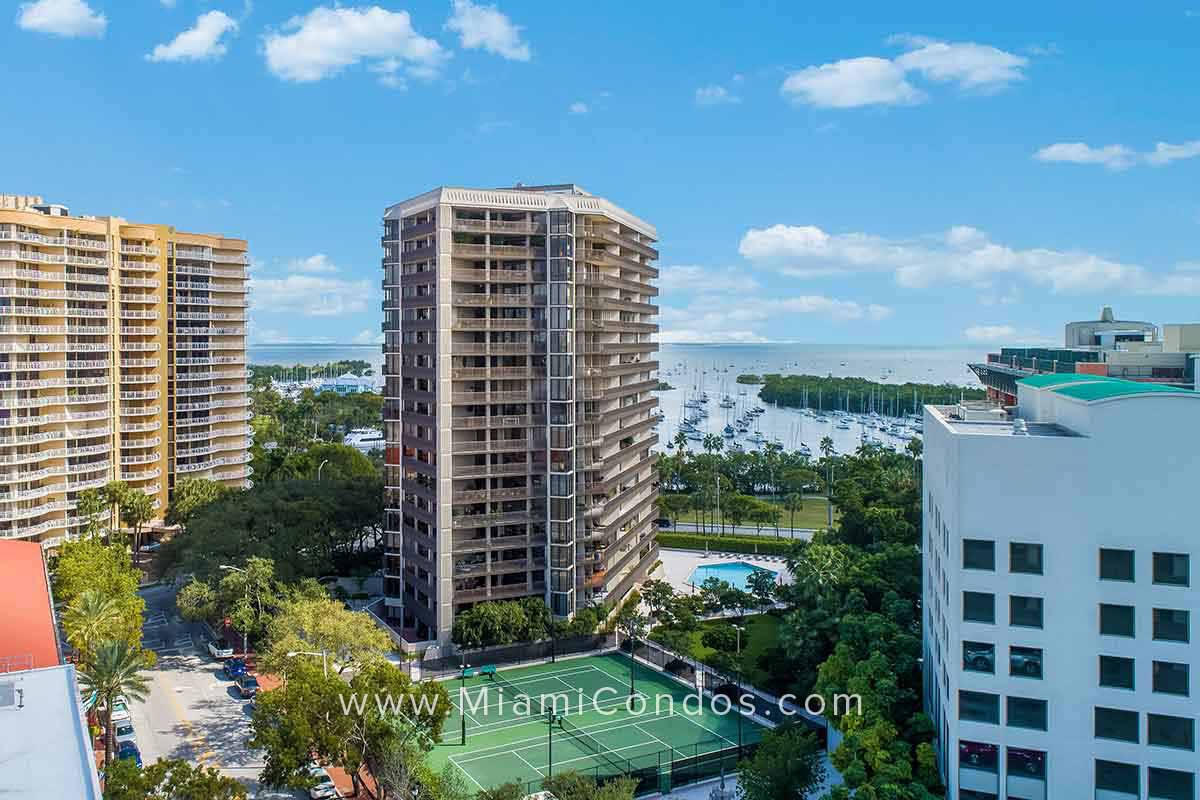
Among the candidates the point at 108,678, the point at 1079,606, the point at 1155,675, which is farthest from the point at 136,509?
the point at 1155,675

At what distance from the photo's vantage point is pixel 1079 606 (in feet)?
105

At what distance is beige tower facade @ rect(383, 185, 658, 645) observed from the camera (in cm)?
5781

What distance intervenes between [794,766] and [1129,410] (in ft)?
61.4

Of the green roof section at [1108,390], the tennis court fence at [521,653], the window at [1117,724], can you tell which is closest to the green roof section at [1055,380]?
the green roof section at [1108,390]

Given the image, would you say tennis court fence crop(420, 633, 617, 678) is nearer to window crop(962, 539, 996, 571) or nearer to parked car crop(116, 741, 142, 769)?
parked car crop(116, 741, 142, 769)

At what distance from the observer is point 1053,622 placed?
1276 inches

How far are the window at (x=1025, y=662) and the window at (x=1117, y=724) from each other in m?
2.31

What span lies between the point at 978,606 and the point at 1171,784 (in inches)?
328

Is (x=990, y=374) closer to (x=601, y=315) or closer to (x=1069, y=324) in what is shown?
(x=1069, y=324)

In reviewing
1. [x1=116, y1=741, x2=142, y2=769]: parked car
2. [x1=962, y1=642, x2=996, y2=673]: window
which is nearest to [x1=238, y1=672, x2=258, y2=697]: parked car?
[x1=116, y1=741, x2=142, y2=769]: parked car

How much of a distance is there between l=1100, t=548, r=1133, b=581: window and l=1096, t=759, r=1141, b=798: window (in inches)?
256

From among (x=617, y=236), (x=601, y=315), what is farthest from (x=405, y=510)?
(x=617, y=236)

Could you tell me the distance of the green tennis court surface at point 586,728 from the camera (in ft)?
141

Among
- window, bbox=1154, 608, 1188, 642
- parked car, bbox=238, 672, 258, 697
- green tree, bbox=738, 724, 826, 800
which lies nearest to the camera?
window, bbox=1154, 608, 1188, 642
